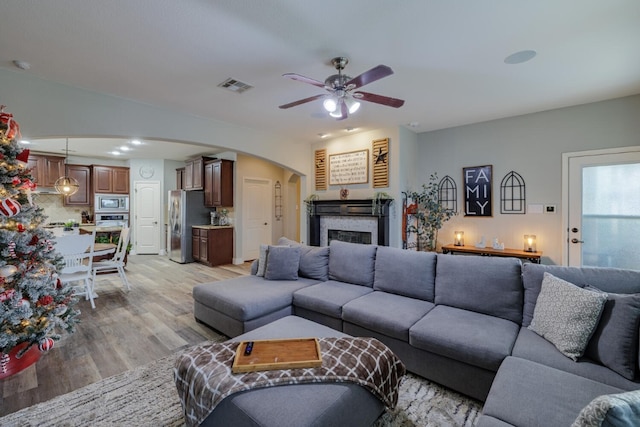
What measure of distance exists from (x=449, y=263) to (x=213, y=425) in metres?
2.18

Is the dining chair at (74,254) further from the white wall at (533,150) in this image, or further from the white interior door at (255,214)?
the white wall at (533,150)

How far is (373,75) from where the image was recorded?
2195 mm

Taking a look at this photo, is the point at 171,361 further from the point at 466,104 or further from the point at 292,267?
the point at 466,104

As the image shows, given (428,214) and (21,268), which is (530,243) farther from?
(21,268)

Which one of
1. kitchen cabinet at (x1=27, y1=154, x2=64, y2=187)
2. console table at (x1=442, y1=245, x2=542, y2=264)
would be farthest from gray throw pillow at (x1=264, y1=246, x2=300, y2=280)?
kitchen cabinet at (x1=27, y1=154, x2=64, y2=187)

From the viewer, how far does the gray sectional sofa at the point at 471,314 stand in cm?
141

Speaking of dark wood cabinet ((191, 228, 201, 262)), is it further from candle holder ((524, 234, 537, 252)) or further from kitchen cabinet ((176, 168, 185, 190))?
candle holder ((524, 234, 537, 252))

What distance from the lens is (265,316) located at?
277 cm

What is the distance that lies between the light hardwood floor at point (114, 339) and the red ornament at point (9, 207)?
1.31m

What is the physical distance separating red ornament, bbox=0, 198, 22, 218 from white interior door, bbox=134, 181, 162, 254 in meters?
6.31

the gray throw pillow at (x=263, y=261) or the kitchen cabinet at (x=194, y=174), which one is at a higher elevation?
the kitchen cabinet at (x=194, y=174)

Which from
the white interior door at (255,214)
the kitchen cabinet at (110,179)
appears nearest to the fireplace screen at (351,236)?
the white interior door at (255,214)

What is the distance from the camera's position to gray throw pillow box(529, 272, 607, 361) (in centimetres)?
165

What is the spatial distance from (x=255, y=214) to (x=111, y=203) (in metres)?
3.82
